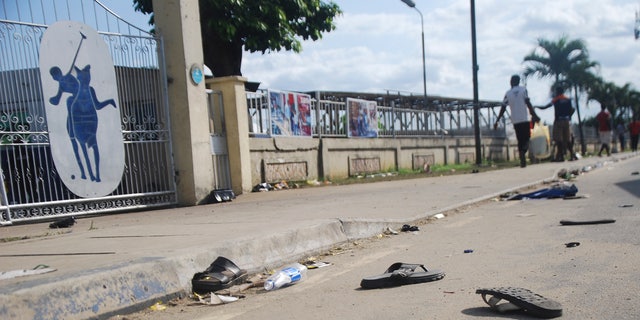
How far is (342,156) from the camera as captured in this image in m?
15.2

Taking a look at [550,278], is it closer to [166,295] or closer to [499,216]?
[166,295]

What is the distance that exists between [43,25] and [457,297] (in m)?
6.62

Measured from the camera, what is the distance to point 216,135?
10.4 m

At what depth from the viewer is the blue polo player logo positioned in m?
7.66

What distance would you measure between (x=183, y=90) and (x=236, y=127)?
1.67m

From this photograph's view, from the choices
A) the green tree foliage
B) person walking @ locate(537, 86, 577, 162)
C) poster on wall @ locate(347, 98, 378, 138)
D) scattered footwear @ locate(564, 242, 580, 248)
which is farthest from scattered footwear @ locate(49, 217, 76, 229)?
person walking @ locate(537, 86, 577, 162)

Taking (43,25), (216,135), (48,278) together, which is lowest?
(48,278)

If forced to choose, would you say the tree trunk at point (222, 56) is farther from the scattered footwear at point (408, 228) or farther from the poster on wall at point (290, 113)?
the scattered footwear at point (408, 228)

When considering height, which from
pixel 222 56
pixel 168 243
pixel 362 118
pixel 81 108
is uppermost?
pixel 222 56

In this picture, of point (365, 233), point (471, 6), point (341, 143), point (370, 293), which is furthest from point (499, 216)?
point (471, 6)

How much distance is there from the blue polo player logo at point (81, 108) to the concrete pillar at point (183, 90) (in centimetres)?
98

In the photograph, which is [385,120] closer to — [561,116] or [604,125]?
[561,116]

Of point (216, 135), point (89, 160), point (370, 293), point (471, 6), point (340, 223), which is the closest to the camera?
point (370, 293)

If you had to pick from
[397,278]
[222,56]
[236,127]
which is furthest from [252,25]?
[397,278]
